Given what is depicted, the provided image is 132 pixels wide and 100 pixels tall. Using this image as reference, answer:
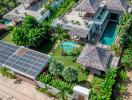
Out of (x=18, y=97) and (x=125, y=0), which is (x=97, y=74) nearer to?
(x=18, y=97)

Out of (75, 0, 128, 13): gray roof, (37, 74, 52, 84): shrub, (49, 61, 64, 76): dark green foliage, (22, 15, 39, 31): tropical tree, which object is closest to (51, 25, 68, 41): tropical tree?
(22, 15, 39, 31): tropical tree

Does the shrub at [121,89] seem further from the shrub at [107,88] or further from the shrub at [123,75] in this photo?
the shrub at [123,75]

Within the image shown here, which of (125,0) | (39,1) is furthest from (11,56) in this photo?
(125,0)

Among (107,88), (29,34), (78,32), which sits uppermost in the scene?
(29,34)

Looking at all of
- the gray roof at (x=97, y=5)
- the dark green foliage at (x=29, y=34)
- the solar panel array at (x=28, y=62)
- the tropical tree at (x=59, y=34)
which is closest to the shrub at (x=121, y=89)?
the solar panel array at (x=28, y=62)

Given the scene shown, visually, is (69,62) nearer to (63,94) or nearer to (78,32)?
(78,32)

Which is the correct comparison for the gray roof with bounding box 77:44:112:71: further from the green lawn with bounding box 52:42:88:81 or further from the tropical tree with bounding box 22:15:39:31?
the tropical tree with bounding box 22:15:39:31

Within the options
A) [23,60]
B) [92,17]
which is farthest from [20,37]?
[92,17]
